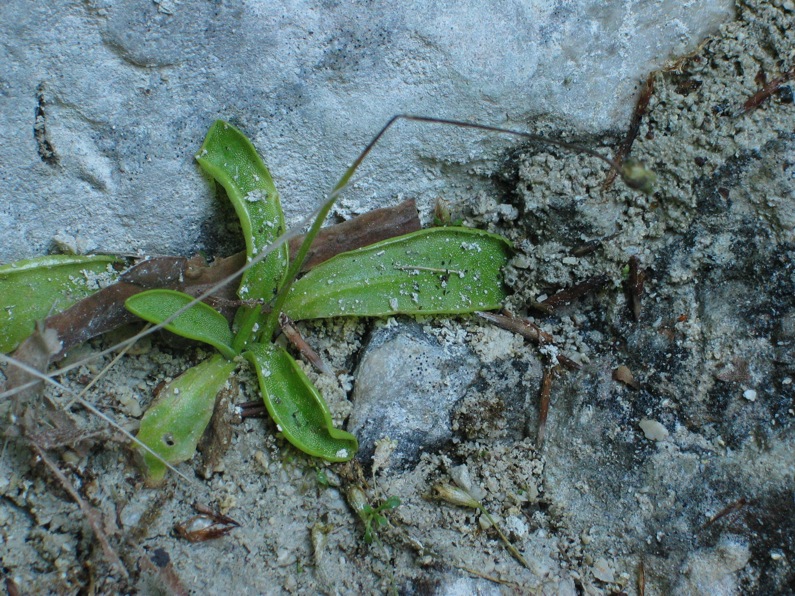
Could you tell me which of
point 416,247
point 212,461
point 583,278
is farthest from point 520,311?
point 212,461

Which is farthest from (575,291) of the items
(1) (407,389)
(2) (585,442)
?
(1) (407,389)

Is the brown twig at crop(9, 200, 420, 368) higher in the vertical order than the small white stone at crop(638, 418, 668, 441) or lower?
lower

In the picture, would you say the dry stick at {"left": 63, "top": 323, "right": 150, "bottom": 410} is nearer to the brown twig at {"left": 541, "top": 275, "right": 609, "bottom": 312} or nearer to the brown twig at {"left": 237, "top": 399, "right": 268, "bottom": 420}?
the brown twig at {"left": 237, "top": 399, "right": 268, "bottom": 420}

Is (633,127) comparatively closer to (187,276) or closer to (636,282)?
(636,282)

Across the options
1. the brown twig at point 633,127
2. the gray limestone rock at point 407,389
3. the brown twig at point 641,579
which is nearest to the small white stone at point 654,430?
the brown twig at point 641,579

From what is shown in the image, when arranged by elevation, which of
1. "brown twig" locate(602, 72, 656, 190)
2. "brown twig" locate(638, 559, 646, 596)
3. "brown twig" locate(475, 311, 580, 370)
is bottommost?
"brown twig" locate(638, 559, 646, 596)

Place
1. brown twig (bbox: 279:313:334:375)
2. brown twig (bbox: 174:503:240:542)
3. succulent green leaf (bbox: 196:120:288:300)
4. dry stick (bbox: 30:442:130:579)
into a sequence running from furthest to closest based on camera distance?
brown twig (bbox: 279:313:334:375) < succulent green leaf (bbox: 196:120:288:300) < brown twig (bbox: 174:503:240:542) < dry stick (bbox: 30:442:130:579)

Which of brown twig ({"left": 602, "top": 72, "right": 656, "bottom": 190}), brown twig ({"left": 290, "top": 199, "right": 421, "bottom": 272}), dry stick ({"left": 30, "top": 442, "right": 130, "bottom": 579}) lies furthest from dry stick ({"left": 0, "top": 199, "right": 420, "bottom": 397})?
brown twig ({"left": 602, "top": 72, "right": 656, "bottom": 190})
